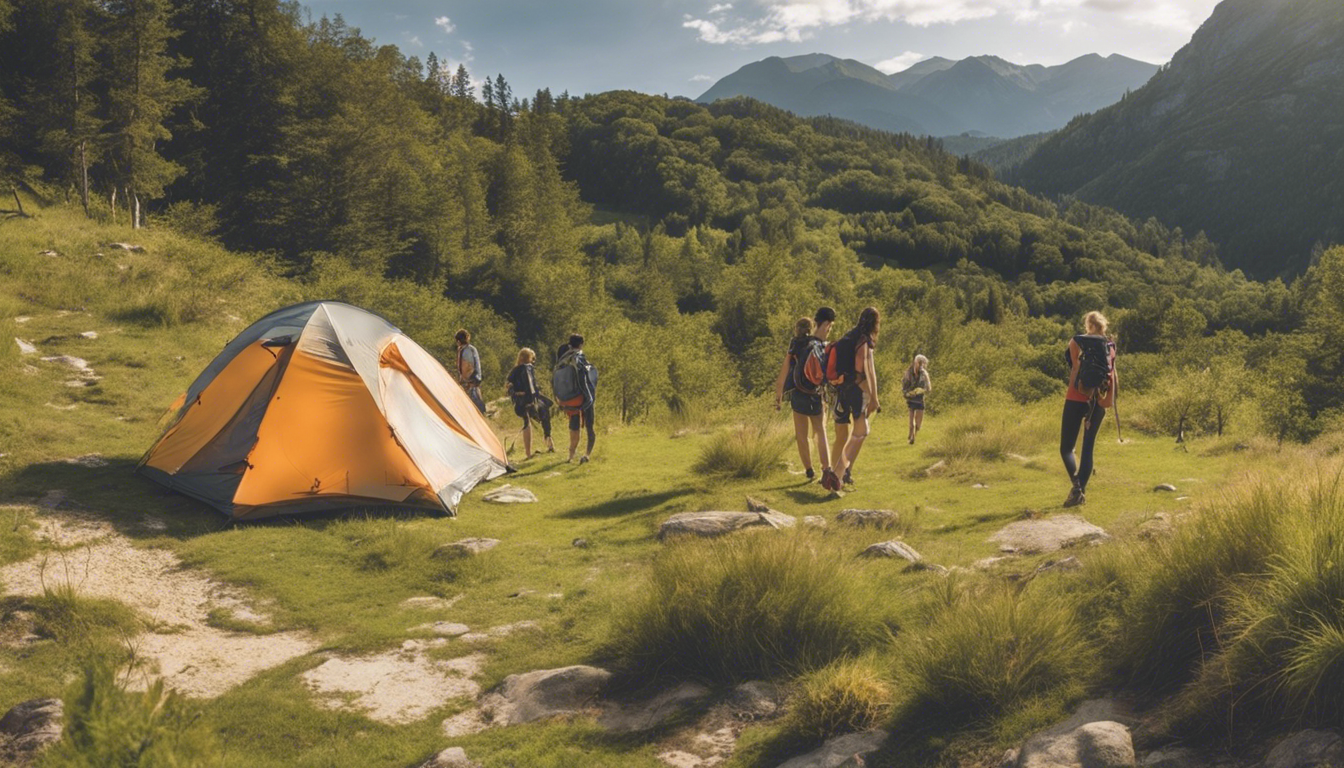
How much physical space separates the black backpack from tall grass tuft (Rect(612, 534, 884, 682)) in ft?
17.0

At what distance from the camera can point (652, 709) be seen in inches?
209

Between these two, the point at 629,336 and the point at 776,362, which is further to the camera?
the point at 776,362

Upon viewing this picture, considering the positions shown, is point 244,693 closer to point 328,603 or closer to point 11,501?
point 328,603

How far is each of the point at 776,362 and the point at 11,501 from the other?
126ft

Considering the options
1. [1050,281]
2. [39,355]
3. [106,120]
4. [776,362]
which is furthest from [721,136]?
[39,355]

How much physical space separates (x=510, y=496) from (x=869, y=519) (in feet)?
18.6

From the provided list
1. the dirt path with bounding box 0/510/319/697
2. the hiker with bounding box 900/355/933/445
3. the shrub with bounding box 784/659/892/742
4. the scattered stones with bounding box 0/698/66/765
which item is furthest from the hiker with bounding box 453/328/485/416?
the shrub with bounding box 784/659/892/742

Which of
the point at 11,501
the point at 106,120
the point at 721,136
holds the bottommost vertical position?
the point at 11,501

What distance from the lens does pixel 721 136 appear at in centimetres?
18375

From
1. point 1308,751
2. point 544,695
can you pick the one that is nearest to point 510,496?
point 544,695

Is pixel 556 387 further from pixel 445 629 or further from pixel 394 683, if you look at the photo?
pixel 394 683

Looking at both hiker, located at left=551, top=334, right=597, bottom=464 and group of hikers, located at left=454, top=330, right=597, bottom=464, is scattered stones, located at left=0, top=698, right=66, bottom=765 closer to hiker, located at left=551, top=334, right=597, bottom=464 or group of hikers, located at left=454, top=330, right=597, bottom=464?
group of hikers, located at left=454, top=330, right=597, bottom=464

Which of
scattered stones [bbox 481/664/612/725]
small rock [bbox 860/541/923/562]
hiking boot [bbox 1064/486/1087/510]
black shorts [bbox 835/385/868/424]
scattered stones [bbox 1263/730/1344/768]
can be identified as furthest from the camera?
black shorts [bbox 835/385/868/424]

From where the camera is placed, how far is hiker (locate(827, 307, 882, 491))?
34.0ft
